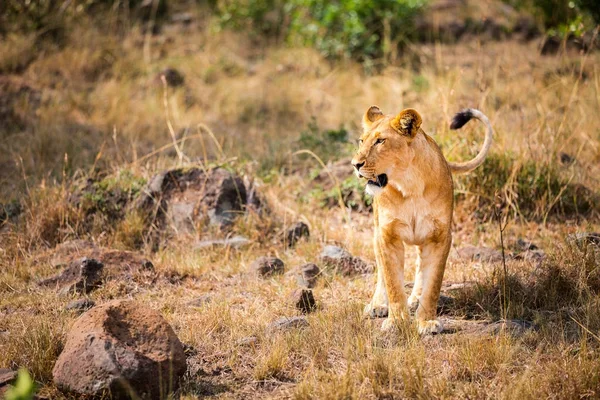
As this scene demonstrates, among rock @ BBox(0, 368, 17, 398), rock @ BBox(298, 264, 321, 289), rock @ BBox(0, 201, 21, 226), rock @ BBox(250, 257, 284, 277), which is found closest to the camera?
rock @ BBox(0, 368, 17, 398)

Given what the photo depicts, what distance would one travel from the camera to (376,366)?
4016 mm

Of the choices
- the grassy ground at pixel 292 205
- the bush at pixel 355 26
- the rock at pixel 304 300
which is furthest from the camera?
the bush at pixel 355 26

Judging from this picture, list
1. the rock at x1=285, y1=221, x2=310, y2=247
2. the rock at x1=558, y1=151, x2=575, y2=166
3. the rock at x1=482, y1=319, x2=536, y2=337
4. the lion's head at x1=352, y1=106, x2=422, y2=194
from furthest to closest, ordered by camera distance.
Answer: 1. the rock at x1=558, y1=151, x2=575, y2=166
2. the rock at x1=285, y1=221, x2=310, y2=247
3. the rock at x1=482, y1=319, x2=536, y2=337
4. the lion's head at x1=352, y1=106, x2=422, y2=194

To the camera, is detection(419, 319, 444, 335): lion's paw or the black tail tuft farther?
the black tail tuft

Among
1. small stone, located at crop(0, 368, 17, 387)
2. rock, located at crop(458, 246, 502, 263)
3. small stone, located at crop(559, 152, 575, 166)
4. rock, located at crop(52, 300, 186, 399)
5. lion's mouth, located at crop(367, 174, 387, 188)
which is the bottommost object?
rock, located at crop(458, 246, 502, 263)

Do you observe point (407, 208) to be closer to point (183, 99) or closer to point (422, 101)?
point (422, 101)

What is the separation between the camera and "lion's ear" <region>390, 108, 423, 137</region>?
4320mm

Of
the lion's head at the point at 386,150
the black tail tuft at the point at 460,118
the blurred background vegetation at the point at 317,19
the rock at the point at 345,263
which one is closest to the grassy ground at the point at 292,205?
the rock at the point at 345,263

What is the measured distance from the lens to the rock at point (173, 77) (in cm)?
1098

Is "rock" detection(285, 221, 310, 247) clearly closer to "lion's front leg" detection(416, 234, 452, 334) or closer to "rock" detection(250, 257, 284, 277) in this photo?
"rock" detection(250, 257, 284, 277)

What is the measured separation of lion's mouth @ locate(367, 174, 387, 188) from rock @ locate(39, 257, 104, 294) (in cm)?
257

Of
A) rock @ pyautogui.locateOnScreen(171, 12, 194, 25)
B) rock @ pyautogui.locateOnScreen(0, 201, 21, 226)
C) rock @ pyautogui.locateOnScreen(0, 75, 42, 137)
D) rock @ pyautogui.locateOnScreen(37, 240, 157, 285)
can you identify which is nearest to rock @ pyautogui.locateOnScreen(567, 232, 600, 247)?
rock @ pyautogui.locateOnScreen(37, 240, 157, 285)

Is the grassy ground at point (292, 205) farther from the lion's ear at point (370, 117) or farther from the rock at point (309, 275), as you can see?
the lion's ear at point (370, 117)

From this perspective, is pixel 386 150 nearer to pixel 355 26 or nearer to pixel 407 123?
pixel 407 123
